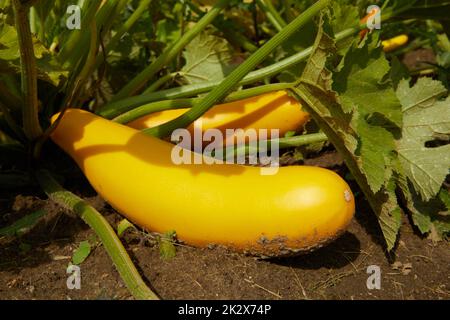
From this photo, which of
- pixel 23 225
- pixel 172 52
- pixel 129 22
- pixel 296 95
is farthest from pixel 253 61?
pixel 23 225

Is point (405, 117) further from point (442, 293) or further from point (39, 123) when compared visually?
point (39, 123)

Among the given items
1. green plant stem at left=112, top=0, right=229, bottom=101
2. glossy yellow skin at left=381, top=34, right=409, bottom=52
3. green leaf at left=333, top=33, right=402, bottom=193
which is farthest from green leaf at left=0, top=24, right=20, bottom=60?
glossy yellow skin at left=381, top=34, right=409, bottom=52

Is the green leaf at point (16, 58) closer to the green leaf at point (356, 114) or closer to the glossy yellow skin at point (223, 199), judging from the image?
the glossy yellow skin at point (223, 199)

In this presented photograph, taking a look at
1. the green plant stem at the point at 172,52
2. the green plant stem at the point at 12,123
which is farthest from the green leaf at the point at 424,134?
the green plant stem at the point at 12,123

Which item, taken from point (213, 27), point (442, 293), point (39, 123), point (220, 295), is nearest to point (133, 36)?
point (213, 27)

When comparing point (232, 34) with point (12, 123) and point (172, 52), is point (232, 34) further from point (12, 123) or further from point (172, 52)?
point (12, 123)

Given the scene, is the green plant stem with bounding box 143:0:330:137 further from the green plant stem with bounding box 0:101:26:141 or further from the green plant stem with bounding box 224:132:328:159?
the green plant stem with bounding box 0:101:26:141
